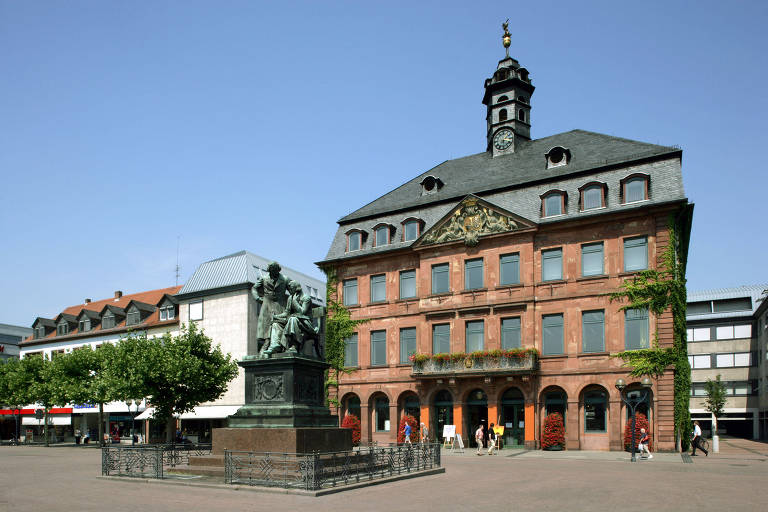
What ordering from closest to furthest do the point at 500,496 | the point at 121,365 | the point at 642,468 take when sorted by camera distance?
the point at 500,496 < the point at 642,468 < the point at 121,365

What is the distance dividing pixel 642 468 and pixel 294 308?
14.5 metres

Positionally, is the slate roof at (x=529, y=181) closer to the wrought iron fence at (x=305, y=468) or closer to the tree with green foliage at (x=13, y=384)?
the wrought iron fence at (x=305, y=468)

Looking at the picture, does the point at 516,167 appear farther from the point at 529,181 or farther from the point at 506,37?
the point at 506,37

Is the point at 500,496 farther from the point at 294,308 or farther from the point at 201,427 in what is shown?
the point at 201,427

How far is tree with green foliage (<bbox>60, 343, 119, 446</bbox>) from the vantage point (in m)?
46.2

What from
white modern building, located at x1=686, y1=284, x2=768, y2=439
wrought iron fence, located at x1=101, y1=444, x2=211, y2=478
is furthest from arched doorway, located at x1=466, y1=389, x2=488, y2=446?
white modern building, located at x1=686, y1=284, x2=768, y2=439

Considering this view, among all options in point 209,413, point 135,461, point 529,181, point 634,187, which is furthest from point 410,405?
point 135,461

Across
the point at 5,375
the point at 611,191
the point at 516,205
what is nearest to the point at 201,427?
the point at 5,375

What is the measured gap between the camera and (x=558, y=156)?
41281 mm

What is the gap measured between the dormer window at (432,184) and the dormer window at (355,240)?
529 cm

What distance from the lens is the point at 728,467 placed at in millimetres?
26125

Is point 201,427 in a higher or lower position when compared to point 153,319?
lower

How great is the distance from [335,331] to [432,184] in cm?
1194

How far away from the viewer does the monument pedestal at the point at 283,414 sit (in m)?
18.7
